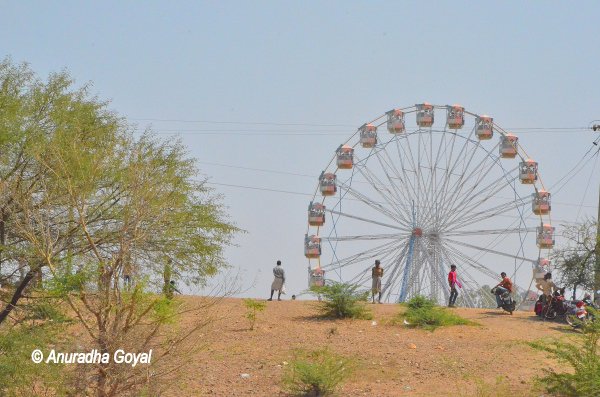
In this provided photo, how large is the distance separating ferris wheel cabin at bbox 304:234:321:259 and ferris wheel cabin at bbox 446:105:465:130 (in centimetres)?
611

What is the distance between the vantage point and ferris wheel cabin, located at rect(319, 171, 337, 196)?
4069 centimetres

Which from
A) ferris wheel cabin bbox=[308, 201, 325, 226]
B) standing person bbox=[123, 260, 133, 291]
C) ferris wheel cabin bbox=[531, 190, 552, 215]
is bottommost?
standing person bbox=[123, 260, 133, 291]

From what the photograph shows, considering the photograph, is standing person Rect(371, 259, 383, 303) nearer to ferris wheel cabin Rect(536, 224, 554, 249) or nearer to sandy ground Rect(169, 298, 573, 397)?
sandy ground Rect(169, 298, 573, 397)

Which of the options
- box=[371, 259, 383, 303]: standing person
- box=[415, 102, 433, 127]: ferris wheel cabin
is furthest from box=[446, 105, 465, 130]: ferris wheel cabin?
box=[371, 259, 383, 303]: standing person

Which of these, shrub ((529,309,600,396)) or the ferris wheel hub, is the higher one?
the ferris wheel hub

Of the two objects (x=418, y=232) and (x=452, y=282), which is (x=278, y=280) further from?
(x=418, y=232)

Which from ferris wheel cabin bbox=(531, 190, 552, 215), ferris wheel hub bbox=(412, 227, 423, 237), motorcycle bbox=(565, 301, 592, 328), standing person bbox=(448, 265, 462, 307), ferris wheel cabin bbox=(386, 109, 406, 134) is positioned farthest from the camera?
ferris wheel cabin bbox=(386, 109, 406, 134)

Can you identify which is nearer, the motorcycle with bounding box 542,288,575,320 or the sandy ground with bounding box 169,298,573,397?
the sandy ground with bounding box 169,298,573,397

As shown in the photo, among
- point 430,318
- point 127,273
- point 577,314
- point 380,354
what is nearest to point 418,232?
point 430,318

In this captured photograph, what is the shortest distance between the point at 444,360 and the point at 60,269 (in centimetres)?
795

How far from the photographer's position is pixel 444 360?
22.0m

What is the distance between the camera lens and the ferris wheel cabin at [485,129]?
41.0 meters

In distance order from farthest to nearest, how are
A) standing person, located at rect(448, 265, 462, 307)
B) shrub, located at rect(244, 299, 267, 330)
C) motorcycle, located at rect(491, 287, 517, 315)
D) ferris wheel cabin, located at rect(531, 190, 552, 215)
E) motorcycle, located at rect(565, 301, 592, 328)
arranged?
ferris wheel cabin, located at rect(531, 190, 552, 215) < standing person, located at rect(448, 265, 462, 307) < motorcycle, located at rect(491, 287, 517, 315) < shrub, located at rect(244, 299, 267, 330) < motorcycle, located at rect(565, 301, 592, 328)

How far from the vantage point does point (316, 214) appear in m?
40.4
